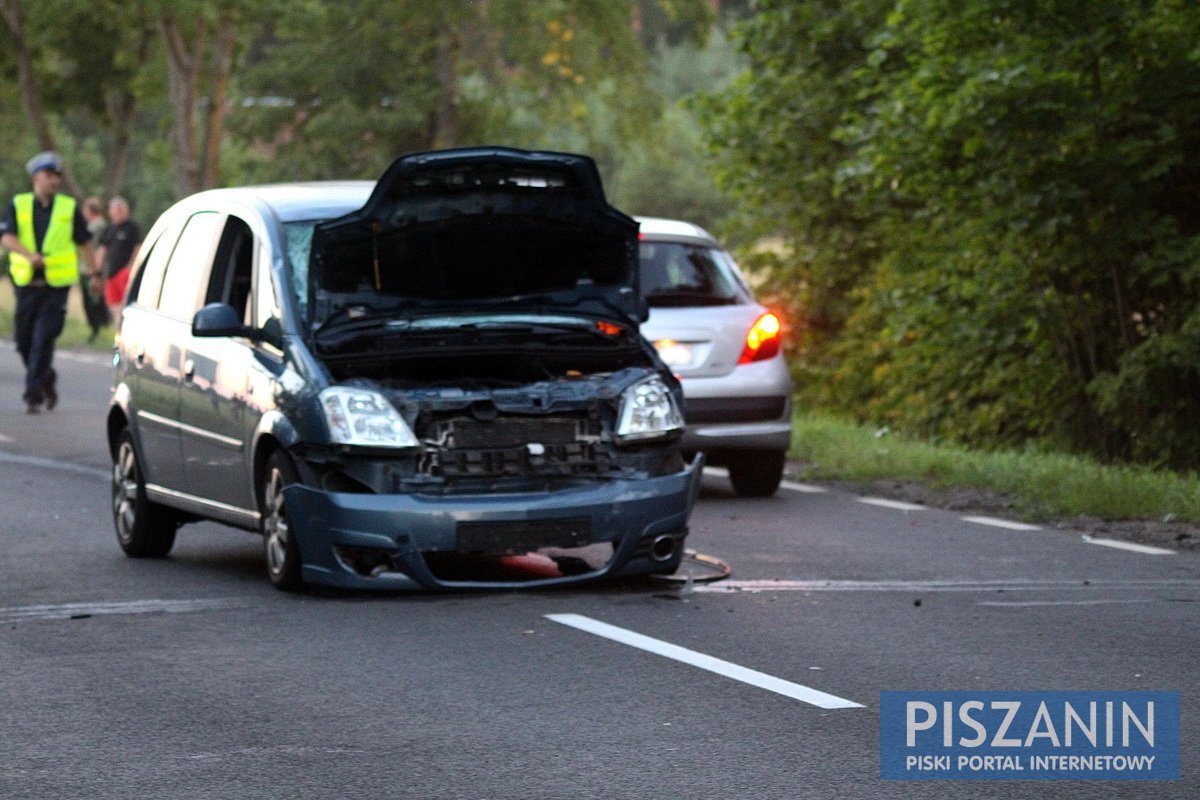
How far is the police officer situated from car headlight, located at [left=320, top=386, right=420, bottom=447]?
37.4ft

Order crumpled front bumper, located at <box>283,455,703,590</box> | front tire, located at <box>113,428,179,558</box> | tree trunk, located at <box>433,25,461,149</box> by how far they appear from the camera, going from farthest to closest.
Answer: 1. tree trunk, located at <box>433,25,461,149</box>
2. front tire, located at <box>113,428,179,558</box>
3. crumpled front bumper, located at <box>283,455,703,590</box>

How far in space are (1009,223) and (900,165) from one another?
4.19 feet

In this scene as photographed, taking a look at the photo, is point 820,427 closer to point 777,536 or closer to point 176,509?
point 777,536

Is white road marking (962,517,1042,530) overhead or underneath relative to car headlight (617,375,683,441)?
underneath

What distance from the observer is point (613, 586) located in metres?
10.4

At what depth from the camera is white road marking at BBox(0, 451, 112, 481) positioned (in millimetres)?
16031

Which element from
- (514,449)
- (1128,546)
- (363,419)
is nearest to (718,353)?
(1128,546)

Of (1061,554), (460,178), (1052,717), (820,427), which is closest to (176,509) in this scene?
(460,178)

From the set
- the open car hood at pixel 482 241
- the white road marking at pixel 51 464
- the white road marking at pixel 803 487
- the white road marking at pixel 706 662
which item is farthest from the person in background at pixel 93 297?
the white road marking at pixel 706 662

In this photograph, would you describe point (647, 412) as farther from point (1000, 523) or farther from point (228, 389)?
point (1000, 523)

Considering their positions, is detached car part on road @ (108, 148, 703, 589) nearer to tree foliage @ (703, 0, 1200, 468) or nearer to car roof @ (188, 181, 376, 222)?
car roof @ (188, 181, 376, 222)

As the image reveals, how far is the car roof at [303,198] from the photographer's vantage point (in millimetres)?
10781

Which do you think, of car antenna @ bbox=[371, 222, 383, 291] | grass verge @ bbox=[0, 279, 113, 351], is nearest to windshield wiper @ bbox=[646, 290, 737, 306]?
car antenna @ bbox=[371, 222, 383, 291]

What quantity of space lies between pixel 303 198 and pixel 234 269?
0.45 metres
